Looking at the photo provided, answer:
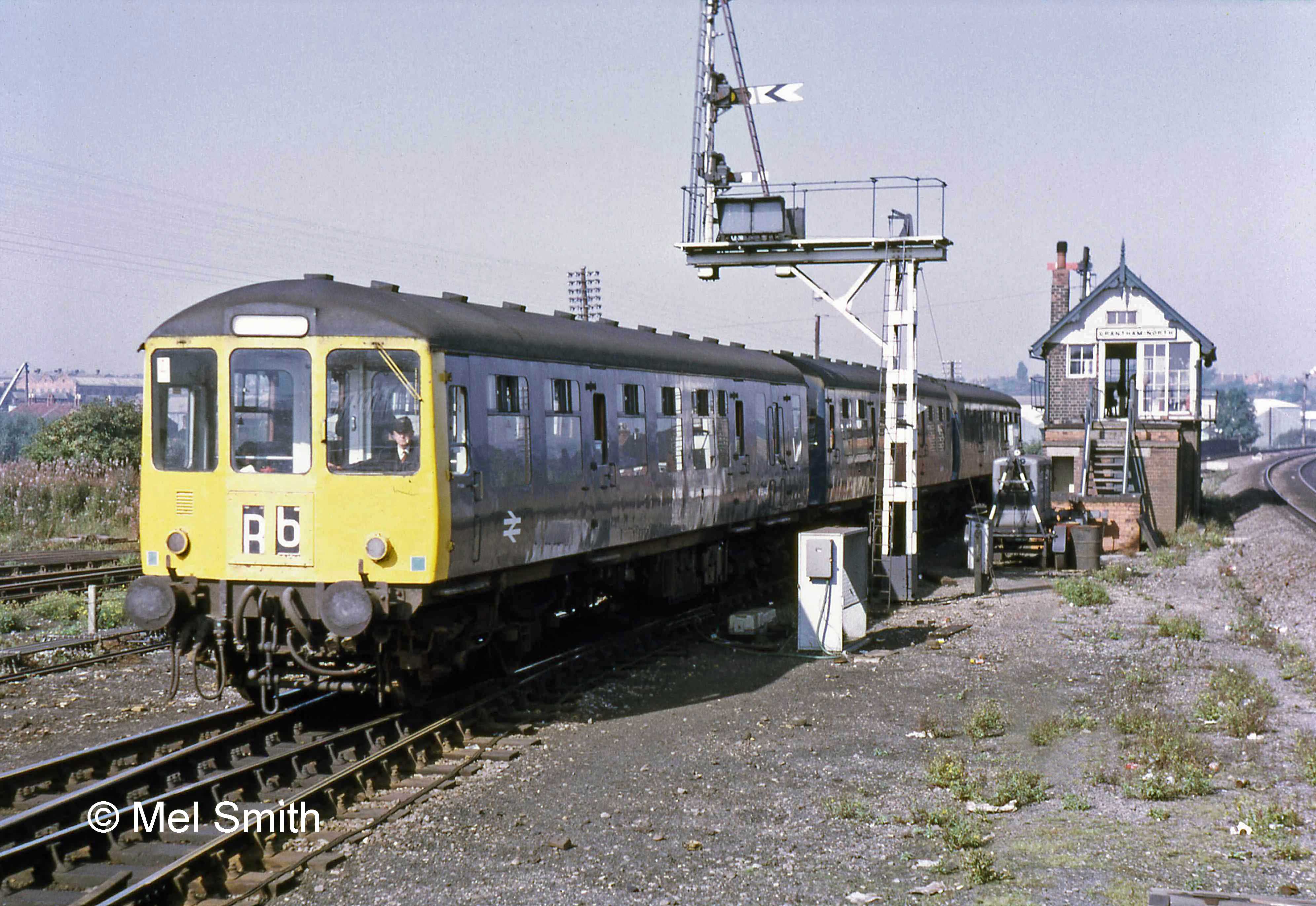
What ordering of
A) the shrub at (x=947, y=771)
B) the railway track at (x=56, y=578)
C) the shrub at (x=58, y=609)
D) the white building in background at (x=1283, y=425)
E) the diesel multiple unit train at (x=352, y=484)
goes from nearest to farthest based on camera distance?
the shrub at (x=947, y=771) → the diesel multiple unit train at (x=352, y=484) → the shrub at (x=58, y=609) → the railway track at (x=56, y=578) → the white building in background at (x=1283, y=425)

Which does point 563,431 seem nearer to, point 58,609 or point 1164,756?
point 1164,756

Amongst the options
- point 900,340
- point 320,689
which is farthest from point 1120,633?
point 320,689

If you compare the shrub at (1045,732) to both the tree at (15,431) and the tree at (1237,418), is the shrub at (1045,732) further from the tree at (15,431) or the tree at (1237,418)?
the tree at (1237,418)

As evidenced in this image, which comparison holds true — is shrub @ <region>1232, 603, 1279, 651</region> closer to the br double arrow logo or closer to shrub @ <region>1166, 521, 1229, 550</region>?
the br double arrow logo

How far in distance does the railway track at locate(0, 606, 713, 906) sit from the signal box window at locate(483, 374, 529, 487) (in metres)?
1.87

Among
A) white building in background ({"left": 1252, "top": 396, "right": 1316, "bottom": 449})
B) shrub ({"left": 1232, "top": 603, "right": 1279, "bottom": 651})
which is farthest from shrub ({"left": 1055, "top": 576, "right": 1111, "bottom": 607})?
white building in background ({"left": 1252, "top": 396, "right": 1316, "bottom": 449})

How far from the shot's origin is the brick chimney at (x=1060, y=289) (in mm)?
43406

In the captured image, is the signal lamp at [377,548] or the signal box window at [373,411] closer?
the signal lamp at [377,548]

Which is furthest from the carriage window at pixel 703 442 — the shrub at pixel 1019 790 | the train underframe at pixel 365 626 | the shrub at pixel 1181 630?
the shrub at pixel 1019 790

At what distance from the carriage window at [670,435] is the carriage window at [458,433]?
4168 mm

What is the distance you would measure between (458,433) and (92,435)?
28.5 meters

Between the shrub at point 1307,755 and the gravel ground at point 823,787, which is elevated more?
the shrub at point 1307,755

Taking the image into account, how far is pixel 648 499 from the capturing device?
13.8m

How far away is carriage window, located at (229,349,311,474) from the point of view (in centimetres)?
973
